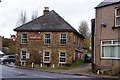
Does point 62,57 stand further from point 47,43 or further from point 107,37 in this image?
point 107,37

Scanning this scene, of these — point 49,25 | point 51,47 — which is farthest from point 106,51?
point 49,25

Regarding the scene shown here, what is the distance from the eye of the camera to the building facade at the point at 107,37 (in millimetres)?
29578

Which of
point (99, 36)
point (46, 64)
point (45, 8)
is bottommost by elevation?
point (46, 64)

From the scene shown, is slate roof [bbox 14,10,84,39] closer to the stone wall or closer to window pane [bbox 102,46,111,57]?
the stone wall

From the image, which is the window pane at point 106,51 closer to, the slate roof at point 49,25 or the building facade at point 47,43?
the building facade at point 47,43

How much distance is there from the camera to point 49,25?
165 feet

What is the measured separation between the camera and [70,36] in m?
48.3

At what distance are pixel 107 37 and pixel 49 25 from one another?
67.6 ft

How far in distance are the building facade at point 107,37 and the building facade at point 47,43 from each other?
622 inches

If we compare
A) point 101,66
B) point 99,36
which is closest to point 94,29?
point 99,36

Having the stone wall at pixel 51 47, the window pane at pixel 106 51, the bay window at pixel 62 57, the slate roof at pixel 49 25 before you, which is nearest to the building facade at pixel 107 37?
the window pane at pixel 106 51

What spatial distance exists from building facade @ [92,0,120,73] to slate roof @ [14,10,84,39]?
53.0 ft

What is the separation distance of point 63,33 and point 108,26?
18.3m

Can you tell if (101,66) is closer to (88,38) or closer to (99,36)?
(99,36)
